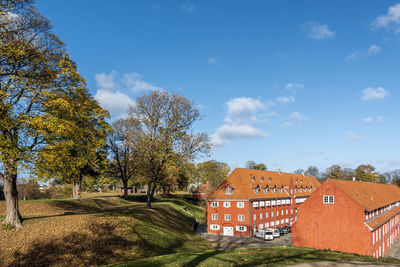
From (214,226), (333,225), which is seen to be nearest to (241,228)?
(214,226)

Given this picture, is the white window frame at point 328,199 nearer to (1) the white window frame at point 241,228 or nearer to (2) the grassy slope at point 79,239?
(1) the white window frame at point 241,228

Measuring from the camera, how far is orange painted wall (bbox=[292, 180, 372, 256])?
35.2m

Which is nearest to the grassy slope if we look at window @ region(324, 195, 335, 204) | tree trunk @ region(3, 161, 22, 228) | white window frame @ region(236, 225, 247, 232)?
tree trunk @ region(3, 161, 22, 228)

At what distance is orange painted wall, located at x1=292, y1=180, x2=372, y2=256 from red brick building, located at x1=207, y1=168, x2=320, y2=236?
9857 mm

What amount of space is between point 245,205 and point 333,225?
14776mm

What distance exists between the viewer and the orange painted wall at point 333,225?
35156 millimetres

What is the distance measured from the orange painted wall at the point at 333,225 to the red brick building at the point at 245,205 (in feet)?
32.3

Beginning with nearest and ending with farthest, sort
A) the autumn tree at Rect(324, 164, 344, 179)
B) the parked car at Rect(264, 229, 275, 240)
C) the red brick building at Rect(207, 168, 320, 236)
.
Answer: the parked car at Rect(264, 229, 275, 240) < the red brick building at Rect(207, 168, 320, 236) < the autumn tree at Rect(324, 164, 344, 179)

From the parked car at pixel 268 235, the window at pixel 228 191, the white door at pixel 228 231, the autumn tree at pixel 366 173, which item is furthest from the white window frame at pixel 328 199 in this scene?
the autumn tree at pixel 366 173

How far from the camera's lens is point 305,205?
40281mm

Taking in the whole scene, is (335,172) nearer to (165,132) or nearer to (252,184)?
(252,184)

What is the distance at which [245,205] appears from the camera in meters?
48.2

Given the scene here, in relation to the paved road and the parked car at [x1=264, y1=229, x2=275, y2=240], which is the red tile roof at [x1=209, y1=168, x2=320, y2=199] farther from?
the paved road

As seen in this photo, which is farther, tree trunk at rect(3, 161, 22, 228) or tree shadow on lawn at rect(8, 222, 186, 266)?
tree trunk at rect(3, 161, 22, 228)
